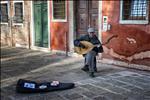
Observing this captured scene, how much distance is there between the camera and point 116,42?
9.77 meters

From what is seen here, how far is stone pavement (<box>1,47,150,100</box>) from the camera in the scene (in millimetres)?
6566

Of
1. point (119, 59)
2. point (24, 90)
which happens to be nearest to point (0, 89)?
point (24, 90)

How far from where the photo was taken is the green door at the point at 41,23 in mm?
13491

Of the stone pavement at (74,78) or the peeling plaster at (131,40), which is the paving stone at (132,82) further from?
the peeling plaster at (131,40)

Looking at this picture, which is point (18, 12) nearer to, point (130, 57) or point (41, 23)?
point (41, 23)

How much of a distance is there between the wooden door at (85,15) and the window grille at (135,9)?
60.9 inches

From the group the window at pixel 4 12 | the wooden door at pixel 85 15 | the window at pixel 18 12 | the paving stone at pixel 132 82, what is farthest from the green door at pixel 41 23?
the paving stone at pixel 132 82

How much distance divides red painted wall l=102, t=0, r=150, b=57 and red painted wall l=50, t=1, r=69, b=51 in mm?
2412

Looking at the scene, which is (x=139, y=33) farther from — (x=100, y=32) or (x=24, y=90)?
(x=24, y=90)

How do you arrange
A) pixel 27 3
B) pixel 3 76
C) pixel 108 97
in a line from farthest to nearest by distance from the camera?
pixel 27 3, pixel 3 76, pixel 108 97

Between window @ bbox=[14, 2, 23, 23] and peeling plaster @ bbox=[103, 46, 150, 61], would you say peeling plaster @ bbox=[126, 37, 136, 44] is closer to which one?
peeling plaster @ bbox=[103, 46, 150, 61]

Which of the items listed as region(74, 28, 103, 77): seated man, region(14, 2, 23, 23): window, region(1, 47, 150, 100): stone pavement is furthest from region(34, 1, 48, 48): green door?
region(74, 28, 103, 77): seated man

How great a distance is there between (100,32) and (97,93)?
4080mm

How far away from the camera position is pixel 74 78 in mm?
8156
